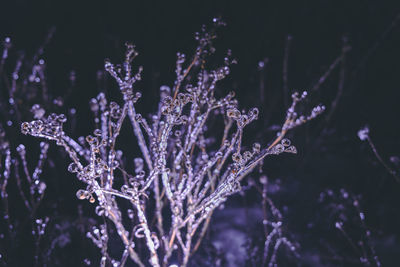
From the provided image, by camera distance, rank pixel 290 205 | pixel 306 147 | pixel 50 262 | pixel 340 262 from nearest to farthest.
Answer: pixel 50 262
pixel 340 262
pixel 290 205
pixel 306 147

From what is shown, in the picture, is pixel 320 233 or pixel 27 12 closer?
pixel 320 233

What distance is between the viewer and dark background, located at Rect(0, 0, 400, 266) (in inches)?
109

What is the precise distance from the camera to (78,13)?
2.83m

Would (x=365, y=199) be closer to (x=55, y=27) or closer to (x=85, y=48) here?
(x=85, y=48)

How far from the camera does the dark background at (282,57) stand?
2770 mm

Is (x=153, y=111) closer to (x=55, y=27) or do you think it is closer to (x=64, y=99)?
(x=64, y=99)

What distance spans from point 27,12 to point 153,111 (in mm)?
1493

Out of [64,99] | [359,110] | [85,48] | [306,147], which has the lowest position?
[306,147]

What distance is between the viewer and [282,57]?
2.99 meters

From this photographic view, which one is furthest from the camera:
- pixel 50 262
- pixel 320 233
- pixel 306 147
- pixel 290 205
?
pixel 306 147

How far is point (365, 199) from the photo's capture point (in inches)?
108

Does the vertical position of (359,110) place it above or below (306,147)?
above

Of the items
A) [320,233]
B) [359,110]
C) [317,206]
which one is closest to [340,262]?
[320,233]

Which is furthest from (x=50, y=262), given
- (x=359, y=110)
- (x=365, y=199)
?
(x=359, y=110)
